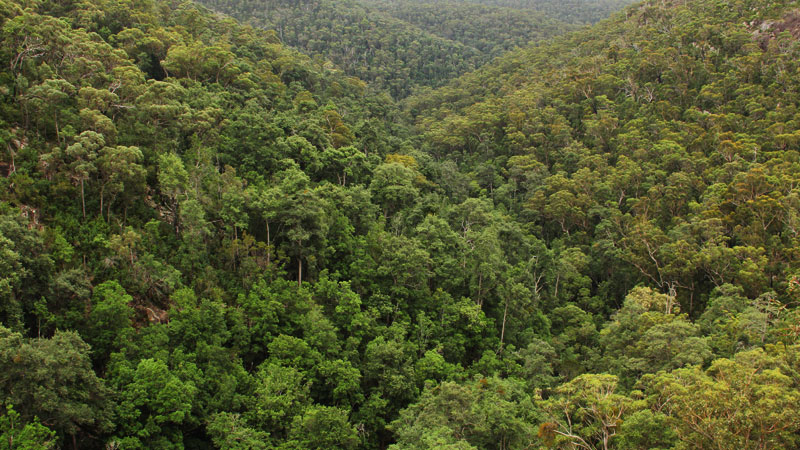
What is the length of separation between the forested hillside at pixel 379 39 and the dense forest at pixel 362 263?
44034 mm

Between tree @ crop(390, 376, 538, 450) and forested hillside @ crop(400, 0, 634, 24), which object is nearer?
tree @ crop(390, 376, 538, 450)

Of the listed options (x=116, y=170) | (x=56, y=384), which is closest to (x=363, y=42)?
(x=116, y=170)

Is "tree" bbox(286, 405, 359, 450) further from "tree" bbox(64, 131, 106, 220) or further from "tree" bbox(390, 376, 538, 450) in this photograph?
"tree" bbox(64, 131, 106, 220)

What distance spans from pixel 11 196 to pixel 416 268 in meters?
17.7

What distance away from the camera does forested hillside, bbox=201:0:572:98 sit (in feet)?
301

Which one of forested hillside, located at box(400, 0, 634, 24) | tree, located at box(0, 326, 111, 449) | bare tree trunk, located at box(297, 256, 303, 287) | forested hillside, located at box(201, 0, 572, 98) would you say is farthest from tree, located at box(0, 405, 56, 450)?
forested hillside, located at box(400, 0, 634, 24)

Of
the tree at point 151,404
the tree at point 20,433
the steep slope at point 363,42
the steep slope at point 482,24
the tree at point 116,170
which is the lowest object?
the tree at point 151,404

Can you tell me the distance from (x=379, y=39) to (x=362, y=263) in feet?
251

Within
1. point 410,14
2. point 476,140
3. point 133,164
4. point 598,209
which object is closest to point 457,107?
point 476,140

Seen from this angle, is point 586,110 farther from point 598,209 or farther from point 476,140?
point 598,209

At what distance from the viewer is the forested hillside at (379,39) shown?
91.8 metres

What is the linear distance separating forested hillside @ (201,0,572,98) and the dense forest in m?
44.0

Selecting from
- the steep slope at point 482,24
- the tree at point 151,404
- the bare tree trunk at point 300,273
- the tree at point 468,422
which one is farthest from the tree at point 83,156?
the steep slope at point 482,24

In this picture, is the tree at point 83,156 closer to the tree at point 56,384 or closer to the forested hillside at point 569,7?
the tree at point 56,384
